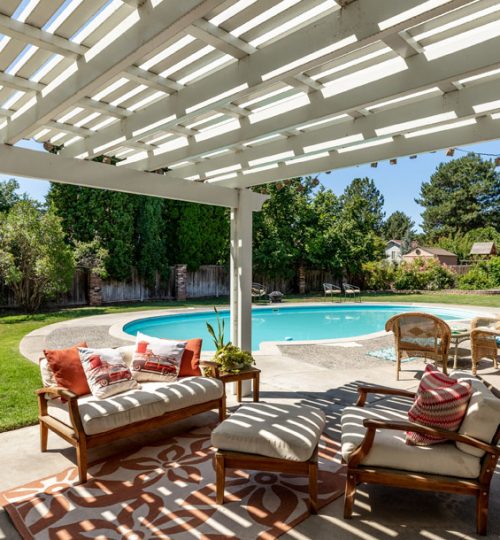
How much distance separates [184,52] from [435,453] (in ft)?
9.70

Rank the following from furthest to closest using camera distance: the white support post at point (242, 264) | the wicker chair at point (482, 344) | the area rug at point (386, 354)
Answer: the area rug at point (386, 354) < the wicker chair at point (482, 344) < the white support post at point (242, 264)

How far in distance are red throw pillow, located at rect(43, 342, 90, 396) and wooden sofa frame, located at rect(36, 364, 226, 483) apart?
15 centimetres

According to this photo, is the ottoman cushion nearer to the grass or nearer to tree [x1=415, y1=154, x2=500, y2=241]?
the grass

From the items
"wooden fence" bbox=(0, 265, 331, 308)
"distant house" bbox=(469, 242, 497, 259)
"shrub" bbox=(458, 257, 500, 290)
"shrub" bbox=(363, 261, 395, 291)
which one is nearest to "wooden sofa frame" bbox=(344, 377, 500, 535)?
"wooden fence" bbox=(0, 265, 331, 308)

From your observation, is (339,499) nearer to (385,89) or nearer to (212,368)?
(212,368)

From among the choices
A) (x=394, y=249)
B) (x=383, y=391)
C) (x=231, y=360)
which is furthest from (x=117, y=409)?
(x=394, y=249)

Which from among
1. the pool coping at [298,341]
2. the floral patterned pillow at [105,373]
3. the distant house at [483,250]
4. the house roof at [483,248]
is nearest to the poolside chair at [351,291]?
the pool coping at [298,341]

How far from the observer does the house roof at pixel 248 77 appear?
2066 mm

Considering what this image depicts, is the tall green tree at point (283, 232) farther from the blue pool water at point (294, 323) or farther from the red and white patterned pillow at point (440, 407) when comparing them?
the red and white patterned pillow at point (440, 407)

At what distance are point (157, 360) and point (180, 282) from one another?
1360 centimetres

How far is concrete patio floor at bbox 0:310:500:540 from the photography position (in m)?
2.64

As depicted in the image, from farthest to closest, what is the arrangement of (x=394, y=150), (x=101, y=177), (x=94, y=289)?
1. (x=94, y=289)
2. (x=101, y=177)
3. (x=394, y=150)

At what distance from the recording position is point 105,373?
152 inches

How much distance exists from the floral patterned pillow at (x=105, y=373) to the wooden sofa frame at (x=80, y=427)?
332mm
